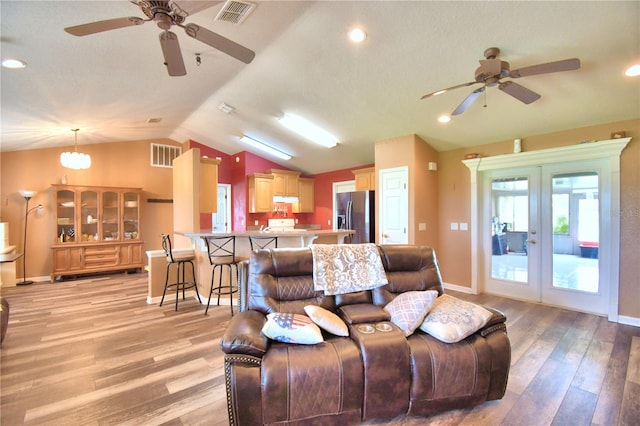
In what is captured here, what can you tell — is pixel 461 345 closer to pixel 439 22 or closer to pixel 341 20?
pixel 439 22

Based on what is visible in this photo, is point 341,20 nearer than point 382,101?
Yes

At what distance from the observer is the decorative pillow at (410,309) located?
201 centimetres

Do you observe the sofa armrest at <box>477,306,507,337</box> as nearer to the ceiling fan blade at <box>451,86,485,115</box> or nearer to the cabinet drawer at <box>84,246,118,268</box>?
the ceiling fan blade at <box>451,86,485,115</box>

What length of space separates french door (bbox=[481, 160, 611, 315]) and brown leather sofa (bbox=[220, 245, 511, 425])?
2.80 m

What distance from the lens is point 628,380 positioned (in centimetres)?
230

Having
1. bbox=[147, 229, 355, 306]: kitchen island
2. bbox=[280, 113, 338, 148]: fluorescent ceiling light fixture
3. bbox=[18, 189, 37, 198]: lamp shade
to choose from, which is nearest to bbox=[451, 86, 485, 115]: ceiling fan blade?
bbox=[147, 229, 355, 306]: kitchen island

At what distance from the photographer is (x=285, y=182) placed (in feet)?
23.5

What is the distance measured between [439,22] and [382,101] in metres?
1.37

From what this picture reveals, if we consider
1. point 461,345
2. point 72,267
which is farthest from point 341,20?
point 72,267

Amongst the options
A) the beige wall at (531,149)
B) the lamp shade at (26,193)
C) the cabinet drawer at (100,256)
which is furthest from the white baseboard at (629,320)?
the lamp shade at (26,193)

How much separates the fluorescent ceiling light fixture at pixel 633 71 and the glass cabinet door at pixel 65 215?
842cm

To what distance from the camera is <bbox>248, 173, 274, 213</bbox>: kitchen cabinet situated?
6875 mm

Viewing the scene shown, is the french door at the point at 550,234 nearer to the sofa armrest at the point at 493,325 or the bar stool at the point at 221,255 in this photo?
the sofa armrest at the point at 493,325

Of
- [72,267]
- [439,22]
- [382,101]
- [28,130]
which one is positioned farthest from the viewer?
[72,267]
